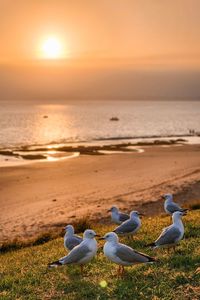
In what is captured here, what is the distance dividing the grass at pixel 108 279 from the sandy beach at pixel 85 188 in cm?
942

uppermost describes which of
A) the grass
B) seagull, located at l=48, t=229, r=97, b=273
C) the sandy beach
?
seagull, located at l=48, t=229, r=97, b=273

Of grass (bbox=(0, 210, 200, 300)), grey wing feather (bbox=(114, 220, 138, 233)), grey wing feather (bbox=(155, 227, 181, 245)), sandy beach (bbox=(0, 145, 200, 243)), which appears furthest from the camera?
sandy beach (bbox=(0, 145, 200, 243))

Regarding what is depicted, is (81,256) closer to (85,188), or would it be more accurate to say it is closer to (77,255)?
(77,255)

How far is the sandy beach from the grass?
30.9ft

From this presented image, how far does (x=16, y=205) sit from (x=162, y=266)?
1874 cm

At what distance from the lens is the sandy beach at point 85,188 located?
2450 cm

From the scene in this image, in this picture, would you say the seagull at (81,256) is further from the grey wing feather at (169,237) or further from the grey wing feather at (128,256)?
the grey wing feather at (169,237)

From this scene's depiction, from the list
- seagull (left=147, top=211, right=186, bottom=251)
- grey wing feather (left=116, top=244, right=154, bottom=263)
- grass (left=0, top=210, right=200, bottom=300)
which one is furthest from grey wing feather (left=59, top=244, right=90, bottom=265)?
seagull (left=147, top=211, right=186, bottom=251)

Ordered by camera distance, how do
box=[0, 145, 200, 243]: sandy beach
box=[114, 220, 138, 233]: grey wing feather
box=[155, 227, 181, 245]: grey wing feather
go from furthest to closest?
1. box=[0, 145, 200, 243]: sandy beach
2. box=[114, 220, 138, 233]: grey wing feather
3. box=[155, 227, 181, 245]: grey wing feather

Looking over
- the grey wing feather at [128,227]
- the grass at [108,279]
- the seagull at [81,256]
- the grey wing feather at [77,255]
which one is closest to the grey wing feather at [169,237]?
the grass at [108,279]

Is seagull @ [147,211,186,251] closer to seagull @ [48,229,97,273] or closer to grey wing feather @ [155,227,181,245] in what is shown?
grey wing feather @ [155,227,181,245]

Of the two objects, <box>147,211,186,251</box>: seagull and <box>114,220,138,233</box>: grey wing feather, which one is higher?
<box>147,211,186,251</box>: seagull

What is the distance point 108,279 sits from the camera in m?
9.89

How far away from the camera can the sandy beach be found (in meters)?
24.5
